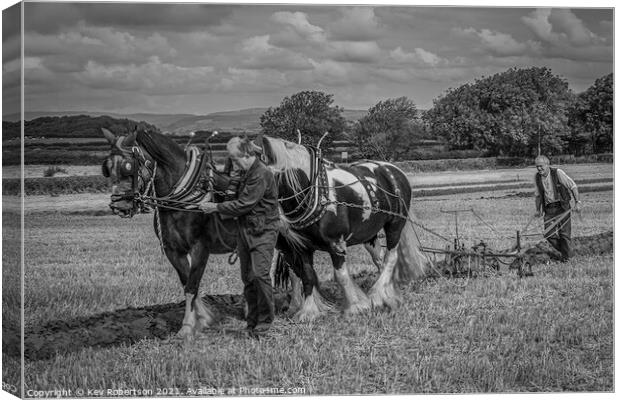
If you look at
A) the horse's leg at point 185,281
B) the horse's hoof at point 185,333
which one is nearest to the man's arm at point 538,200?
the horse's leg at point 185,281

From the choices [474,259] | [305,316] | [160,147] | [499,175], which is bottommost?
[305,316]

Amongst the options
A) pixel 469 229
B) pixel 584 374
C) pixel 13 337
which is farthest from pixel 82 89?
pixel 584 374

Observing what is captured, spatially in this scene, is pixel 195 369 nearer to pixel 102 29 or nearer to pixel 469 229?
pixel 102 29

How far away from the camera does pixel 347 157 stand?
10.3 meters

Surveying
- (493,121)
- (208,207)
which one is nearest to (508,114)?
(493,121)

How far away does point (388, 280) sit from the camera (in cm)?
1042

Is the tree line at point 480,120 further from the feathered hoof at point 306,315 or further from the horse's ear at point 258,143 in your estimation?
the feathered hoof at point 306,315

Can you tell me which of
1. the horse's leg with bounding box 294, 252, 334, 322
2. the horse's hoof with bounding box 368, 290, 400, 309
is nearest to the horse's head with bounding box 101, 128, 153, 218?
the horse's leg with bounding box 294, 252, 334, 322

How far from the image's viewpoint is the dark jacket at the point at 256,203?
863 cm

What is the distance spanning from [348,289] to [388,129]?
1.74 m

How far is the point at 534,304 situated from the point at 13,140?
210 inches

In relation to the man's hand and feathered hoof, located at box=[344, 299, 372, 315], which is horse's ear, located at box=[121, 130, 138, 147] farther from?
feathered hoof, located at box=[344, 299, 372, 315]

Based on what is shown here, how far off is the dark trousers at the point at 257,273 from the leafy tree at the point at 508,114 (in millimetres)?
2477

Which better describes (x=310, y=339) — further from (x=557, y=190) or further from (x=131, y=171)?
(x=557, y=190)
